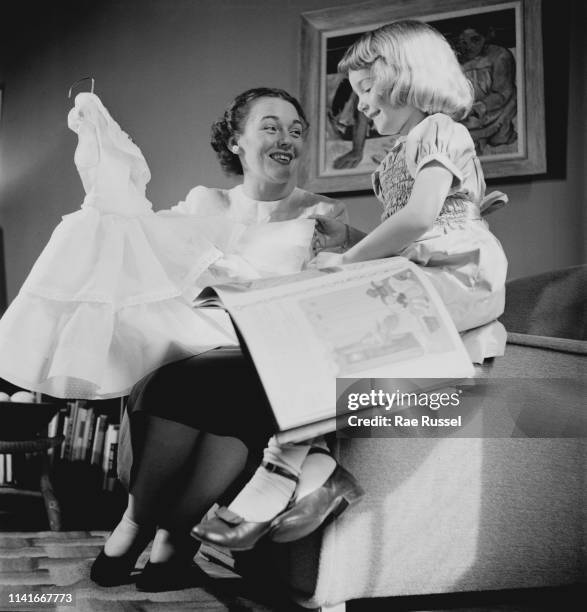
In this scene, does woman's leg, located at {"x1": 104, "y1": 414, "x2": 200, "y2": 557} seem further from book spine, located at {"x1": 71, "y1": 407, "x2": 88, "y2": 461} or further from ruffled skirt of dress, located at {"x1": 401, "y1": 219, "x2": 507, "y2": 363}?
book spine, located at {"x1": 71, "y1": 407, "x2": 88, "y2": 461}

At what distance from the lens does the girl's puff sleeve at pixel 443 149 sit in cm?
109

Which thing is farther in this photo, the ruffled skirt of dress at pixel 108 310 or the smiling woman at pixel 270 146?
the smiling woman at pixel 270 146

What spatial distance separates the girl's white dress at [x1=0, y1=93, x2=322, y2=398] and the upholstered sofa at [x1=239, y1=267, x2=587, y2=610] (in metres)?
0.39

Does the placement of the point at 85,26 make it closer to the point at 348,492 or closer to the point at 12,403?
the point at 12,403

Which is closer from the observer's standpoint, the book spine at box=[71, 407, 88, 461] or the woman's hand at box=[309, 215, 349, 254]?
the woman's hand at box=[309, 215, 349, 254]

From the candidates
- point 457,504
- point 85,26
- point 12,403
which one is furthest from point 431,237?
point 85,26

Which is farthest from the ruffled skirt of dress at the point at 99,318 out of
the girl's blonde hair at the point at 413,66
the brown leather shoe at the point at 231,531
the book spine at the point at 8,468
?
the book spine at the point at 8,468

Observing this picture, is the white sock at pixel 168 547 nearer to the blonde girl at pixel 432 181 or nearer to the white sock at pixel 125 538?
the white sock at pixel 125 538

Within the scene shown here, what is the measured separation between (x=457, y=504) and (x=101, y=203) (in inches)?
33.2

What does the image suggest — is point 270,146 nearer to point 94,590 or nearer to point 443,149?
point 443,149

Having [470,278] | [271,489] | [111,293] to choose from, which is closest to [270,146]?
[111,293]

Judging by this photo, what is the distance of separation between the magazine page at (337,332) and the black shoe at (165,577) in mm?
400

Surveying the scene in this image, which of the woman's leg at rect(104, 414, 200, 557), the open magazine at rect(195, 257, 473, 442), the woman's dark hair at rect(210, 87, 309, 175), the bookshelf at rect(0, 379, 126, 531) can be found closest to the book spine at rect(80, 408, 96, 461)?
the bookshelf at rect(0, 379, 126, 531)

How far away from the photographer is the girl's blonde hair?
1.20 m
